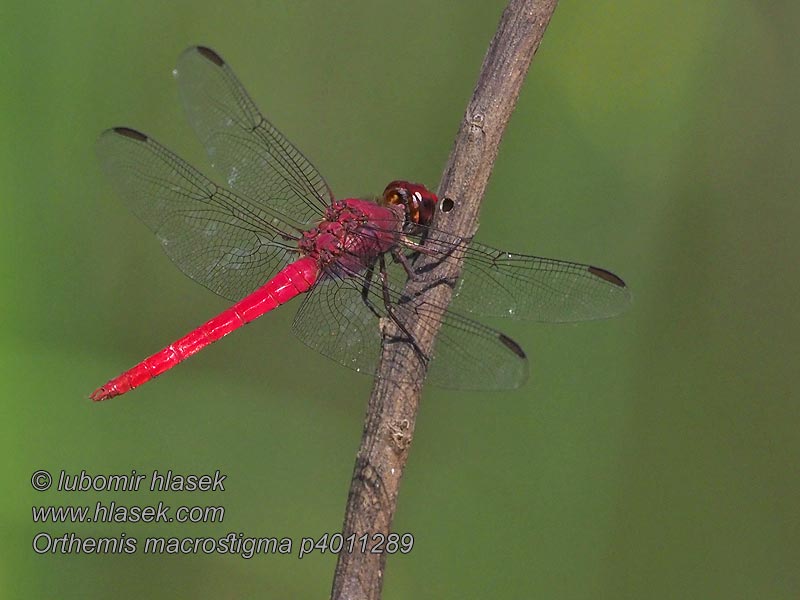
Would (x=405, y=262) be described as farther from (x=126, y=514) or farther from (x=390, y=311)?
(x=126, y=514)

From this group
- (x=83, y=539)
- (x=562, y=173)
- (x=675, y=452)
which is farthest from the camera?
(x=562, y=173)

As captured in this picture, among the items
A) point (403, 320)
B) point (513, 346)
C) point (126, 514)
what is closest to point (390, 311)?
point (403, 320)

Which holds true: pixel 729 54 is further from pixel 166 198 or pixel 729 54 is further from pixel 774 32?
pixel 166 198

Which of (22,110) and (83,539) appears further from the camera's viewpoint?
(22,110)

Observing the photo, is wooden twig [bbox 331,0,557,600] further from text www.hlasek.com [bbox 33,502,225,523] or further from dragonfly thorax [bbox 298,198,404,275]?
text www.hlasek.com [bbox 33,502,225,523]

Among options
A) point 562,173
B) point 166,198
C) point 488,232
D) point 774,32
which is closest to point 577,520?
point 488,232

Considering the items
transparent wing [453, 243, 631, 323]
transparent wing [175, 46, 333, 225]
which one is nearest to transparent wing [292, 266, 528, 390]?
transparent wing [453, 243, 631, 323]
